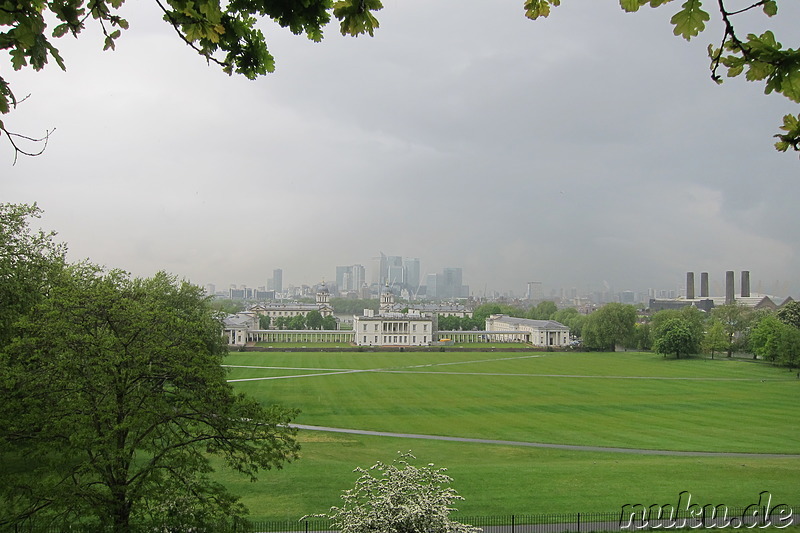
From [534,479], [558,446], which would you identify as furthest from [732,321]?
[534,479]

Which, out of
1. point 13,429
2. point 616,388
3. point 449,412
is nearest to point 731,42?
point 13,429

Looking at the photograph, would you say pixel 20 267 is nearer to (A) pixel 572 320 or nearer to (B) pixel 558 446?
(B) pixel 558 446

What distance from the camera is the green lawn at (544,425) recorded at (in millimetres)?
22375

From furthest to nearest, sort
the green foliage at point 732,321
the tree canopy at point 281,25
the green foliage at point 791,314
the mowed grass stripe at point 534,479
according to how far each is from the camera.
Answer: the green foliage at point 732,321
the green foliage at point 791,314
the mowed grass stripe at point 534,479
the tree canopy at point 281,25

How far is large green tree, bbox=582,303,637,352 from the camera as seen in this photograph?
9881cm

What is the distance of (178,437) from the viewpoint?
14195mm

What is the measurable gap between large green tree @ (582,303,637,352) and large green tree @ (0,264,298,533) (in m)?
93.1

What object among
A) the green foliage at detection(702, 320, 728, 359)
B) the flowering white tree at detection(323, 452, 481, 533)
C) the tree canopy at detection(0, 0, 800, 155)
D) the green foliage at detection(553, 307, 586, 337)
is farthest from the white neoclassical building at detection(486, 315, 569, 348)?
the tree canopy at detection(0, 0, 800, 155)

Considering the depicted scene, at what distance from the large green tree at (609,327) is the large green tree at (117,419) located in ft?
305

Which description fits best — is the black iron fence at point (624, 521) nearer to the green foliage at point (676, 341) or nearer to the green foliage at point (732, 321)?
the green foliage at point (676, 341)

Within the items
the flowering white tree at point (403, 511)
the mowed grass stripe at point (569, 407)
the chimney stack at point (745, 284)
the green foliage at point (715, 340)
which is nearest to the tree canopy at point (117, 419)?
the flowering white tree at point (403, 511)

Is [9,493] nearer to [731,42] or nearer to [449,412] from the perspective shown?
[731,42]

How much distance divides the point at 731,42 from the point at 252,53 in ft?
10.9

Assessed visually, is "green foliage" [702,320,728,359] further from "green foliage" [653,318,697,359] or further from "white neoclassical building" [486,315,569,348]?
"white neoclassical building" [486,315,569,348]
